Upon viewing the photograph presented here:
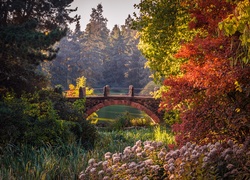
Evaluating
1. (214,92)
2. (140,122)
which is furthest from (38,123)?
(140,122)

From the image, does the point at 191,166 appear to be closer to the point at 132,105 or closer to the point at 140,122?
the point at 140,122

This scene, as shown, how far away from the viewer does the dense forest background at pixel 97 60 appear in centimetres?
4231

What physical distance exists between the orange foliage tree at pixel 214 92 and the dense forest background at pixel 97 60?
3410cm

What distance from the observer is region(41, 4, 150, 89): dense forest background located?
4231 cm

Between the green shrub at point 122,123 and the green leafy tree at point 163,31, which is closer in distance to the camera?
the green leafy tree at point 163,31

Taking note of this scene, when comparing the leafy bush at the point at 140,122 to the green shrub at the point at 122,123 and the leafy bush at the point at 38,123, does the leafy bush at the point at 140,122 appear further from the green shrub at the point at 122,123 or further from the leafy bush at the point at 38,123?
the leafy bush at the point at 38,123

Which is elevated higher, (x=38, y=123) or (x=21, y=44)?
(x=21, y=44)

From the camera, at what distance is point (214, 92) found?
588 centimetres

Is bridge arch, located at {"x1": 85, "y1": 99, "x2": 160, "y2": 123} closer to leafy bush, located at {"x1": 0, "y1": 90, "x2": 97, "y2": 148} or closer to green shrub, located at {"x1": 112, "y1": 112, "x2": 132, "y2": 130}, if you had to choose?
green shrub, located at {"x1": 112, "y1": 112, "x2": 132, "y2": 130}

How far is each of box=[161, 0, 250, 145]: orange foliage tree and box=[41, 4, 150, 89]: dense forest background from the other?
34097 millimetres

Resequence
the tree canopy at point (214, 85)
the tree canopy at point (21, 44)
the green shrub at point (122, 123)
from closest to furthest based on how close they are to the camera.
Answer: the tree canopy at point (214, 85), the tree canopy at point (21, 44), the green shrub at point (122, 123)

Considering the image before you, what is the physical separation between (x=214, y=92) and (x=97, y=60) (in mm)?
43974

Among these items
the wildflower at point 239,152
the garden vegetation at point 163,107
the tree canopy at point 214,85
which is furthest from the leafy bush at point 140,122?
the wildflower at point 239,152

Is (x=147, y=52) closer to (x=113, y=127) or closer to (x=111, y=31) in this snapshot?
(x=113, y=127)
